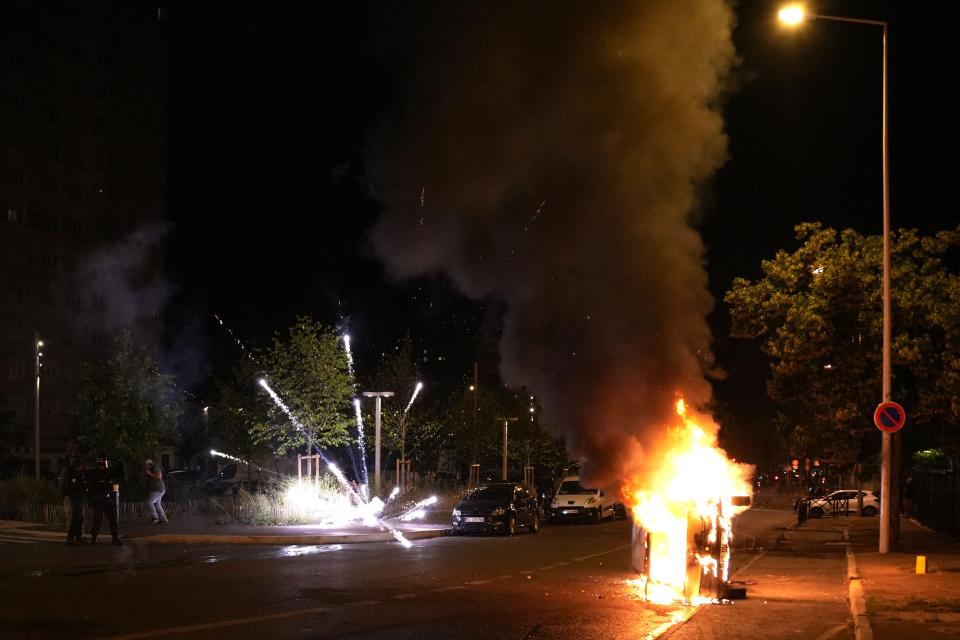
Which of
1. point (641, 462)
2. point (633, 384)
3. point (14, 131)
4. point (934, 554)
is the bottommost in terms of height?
point (934, 554)

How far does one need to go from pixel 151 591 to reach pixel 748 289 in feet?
55.5

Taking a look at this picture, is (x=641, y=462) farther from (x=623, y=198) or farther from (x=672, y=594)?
(x=623, y=198)

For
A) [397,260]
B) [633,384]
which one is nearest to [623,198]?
[633,384]

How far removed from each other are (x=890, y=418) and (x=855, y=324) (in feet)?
19.6

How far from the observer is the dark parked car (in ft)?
88.9

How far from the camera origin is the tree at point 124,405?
34.3 m

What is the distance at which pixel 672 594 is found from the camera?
1436 centimetres

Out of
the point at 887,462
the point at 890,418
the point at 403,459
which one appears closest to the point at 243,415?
the point at 403,459

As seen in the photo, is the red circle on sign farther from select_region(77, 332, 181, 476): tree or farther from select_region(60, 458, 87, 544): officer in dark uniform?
select_region(77, 332, 181, 476): tree

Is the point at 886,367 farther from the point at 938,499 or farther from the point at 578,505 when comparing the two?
the point at 578,505

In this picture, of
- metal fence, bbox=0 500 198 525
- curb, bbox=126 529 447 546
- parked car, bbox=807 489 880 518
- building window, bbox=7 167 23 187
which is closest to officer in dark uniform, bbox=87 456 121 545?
curb, bbox=126 529 447 546

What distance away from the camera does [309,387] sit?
115ft

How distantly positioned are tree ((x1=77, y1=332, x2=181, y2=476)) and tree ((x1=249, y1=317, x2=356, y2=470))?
3.54 m

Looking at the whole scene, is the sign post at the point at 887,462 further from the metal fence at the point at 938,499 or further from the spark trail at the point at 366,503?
the spark trail at the point at 366,503
